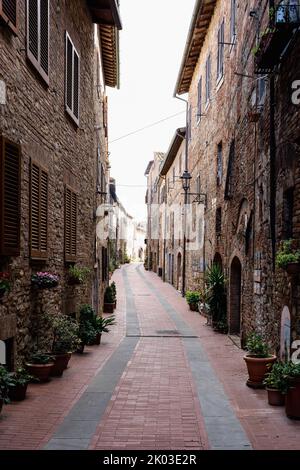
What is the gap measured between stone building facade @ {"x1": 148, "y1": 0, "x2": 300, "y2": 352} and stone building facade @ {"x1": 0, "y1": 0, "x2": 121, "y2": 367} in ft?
11.5

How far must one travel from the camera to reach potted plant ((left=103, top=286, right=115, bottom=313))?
65.3 feet

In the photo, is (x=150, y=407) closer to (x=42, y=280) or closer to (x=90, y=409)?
(x=90, y=409)

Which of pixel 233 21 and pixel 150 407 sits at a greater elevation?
pixel 233 21

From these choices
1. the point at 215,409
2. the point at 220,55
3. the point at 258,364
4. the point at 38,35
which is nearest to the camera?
the point at 215,409

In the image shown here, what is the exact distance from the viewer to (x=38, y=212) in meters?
8.39

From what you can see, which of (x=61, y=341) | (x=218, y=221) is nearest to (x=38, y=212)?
(x=61, y=341)

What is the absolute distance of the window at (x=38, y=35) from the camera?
7.86m

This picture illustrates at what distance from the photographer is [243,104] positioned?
12.4 m

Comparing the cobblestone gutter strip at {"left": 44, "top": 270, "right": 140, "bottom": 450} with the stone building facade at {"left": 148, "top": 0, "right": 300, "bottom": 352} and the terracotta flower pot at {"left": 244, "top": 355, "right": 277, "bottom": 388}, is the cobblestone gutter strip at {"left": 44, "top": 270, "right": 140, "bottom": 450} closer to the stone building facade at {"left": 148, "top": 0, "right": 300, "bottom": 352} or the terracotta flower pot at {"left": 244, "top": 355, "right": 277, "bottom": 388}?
the terracotta flower pot at {"left": 244, "top": 355, "right": 277, "bottom": 388}

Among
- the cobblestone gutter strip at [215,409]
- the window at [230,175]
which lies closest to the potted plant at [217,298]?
the window at [230,175]

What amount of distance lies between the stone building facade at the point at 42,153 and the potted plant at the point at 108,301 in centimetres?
596

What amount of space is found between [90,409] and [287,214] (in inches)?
164

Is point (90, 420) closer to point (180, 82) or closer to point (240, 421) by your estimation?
point (240, 421)

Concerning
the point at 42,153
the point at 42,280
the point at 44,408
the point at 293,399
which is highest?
the point at 42,153
